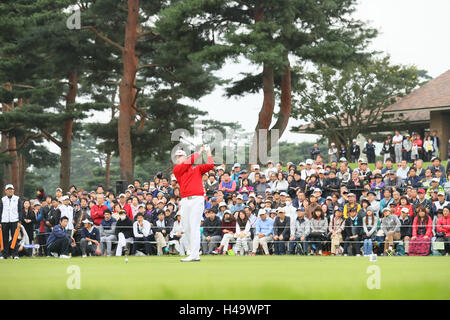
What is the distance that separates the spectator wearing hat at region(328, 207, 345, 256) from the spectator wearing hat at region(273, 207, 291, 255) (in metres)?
1.32

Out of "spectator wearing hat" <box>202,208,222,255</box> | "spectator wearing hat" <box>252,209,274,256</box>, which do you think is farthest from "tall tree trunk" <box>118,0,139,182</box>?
"spectator wearing hat" <box>252,209,274,256</box>

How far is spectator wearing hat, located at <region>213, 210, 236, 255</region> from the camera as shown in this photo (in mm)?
22188

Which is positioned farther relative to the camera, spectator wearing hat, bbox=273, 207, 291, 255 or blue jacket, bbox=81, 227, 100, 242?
blue jacket, bbox=81, 227, 100, 242

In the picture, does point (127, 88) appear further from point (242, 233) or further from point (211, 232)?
point (242, 233)

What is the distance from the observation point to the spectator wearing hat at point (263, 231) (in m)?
21.9

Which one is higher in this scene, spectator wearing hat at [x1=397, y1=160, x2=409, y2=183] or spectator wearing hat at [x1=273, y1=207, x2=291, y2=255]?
spectator wearing hat at [x1=397, y1=160, x2=409, y2=183]

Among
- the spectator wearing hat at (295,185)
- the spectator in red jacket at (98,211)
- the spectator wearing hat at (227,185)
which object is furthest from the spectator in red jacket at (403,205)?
the spectator in red jacket at (98,211)

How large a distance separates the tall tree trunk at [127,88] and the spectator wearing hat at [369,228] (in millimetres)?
18690

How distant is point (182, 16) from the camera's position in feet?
106

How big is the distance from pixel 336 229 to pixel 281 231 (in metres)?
1.90

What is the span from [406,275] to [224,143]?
40.2m

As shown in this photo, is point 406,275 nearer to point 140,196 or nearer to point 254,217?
point 254,217

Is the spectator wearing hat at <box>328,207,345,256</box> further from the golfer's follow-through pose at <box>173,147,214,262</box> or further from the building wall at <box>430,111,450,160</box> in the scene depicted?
the building wall at <box>430,111,450,160</box>
